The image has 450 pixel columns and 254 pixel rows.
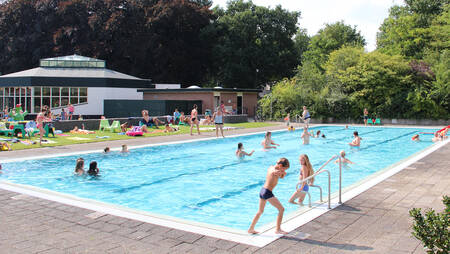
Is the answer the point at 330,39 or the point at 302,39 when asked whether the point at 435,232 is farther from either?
the point at 302,39

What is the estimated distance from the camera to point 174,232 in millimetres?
6266

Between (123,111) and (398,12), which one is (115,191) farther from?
(398,12)

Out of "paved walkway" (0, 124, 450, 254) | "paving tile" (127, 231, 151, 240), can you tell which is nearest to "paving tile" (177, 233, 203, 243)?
"paved walkway" (0, 124, 450, 254)

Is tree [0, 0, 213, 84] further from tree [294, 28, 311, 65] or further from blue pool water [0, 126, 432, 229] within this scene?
tree [294, 28, 311, 65]

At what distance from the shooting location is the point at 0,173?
11953mm

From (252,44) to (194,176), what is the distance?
39.8 meters

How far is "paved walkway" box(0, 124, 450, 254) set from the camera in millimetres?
5523

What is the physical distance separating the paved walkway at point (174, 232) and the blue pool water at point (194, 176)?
6.22 feet

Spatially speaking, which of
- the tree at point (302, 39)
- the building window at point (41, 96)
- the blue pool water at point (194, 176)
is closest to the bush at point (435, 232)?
the blue pool water at point (194, 176)

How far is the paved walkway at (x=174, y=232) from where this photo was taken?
5.52 m

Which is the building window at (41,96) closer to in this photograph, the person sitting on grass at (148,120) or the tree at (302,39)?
the person sitting on grass at (148,120)

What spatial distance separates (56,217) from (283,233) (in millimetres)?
3957

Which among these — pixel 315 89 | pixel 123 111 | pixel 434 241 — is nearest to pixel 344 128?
pixel 315 89

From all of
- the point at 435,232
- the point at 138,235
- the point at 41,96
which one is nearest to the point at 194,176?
the point at 138,235
